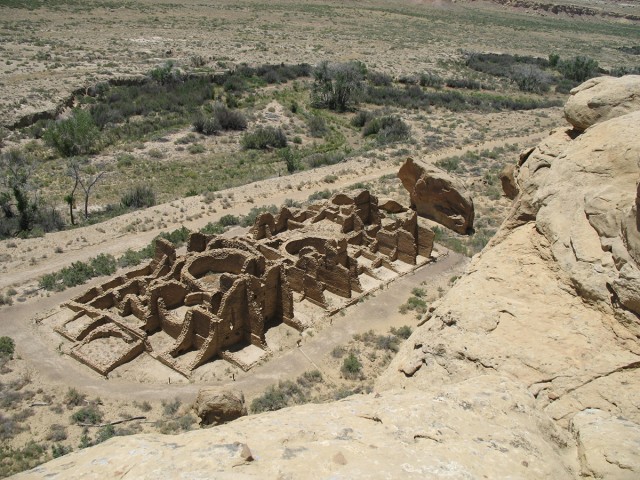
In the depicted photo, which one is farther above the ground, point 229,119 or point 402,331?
point 229,119

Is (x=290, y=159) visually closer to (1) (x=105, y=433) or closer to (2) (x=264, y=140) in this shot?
(2) (x=264, y=140)

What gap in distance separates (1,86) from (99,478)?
2279 inches

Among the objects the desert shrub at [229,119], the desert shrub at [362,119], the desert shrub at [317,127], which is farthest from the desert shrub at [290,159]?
the desert shrub at [362,119]

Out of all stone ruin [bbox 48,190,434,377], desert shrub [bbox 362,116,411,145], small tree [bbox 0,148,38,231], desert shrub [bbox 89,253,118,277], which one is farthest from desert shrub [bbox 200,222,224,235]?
desert shrub [bbox 362,116,411,145]

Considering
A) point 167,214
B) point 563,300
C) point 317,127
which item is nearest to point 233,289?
point 563,300

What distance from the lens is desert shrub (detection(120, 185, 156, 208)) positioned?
3362cm

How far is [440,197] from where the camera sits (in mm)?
30125

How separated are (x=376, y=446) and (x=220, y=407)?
9546mm

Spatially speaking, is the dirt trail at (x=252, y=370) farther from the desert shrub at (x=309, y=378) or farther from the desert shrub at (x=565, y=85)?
the desert shrub at (x=565, y=85)

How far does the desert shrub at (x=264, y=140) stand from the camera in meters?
47.2

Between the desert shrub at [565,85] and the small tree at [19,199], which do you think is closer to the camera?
the small tree at [19,199]

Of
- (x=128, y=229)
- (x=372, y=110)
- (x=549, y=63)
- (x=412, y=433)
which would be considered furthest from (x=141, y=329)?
(x=549, y=63)

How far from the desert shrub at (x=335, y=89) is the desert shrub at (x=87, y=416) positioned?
157 feet

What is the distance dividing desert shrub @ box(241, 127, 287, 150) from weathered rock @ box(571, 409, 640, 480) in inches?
1689
